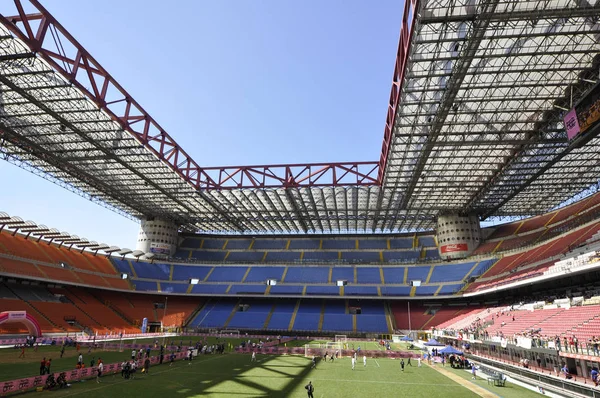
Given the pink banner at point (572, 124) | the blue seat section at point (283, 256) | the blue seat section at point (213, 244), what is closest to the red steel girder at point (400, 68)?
the pink banner at point (572, 124)

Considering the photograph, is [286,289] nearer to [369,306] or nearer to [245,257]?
[369,306]

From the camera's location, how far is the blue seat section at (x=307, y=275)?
230 feet

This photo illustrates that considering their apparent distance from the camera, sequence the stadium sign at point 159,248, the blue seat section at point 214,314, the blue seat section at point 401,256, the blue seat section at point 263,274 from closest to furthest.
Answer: the blue seat section at point 214,314 < the blue seat section at point 263,274 < the stadium sign at point 159,248 < the blue seat section at point 401,256

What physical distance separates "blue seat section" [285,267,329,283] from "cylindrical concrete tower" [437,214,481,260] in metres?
23.3

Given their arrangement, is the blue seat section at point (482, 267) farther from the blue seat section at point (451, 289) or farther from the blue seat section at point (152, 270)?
the blue seat section at point (152, 270)

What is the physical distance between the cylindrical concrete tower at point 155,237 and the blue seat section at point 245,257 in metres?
13.4

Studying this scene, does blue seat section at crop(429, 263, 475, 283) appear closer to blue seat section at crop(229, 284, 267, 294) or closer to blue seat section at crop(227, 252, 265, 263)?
blue seat section at crop(229, 284, 267, 294)

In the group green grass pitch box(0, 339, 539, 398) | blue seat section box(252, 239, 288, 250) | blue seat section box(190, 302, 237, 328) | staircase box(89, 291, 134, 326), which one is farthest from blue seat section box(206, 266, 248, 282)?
green grass pitch box(0, 339, 539, 398)

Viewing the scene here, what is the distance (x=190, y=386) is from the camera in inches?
887

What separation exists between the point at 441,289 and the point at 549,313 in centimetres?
2927

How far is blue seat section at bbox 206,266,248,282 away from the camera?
72375 mm

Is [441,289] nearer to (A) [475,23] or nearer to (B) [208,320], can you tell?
(B) [208,320]

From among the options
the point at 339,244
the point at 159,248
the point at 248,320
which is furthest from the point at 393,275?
the point at 159,248

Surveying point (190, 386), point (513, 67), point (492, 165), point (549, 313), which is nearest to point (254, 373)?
point (190, 386)
